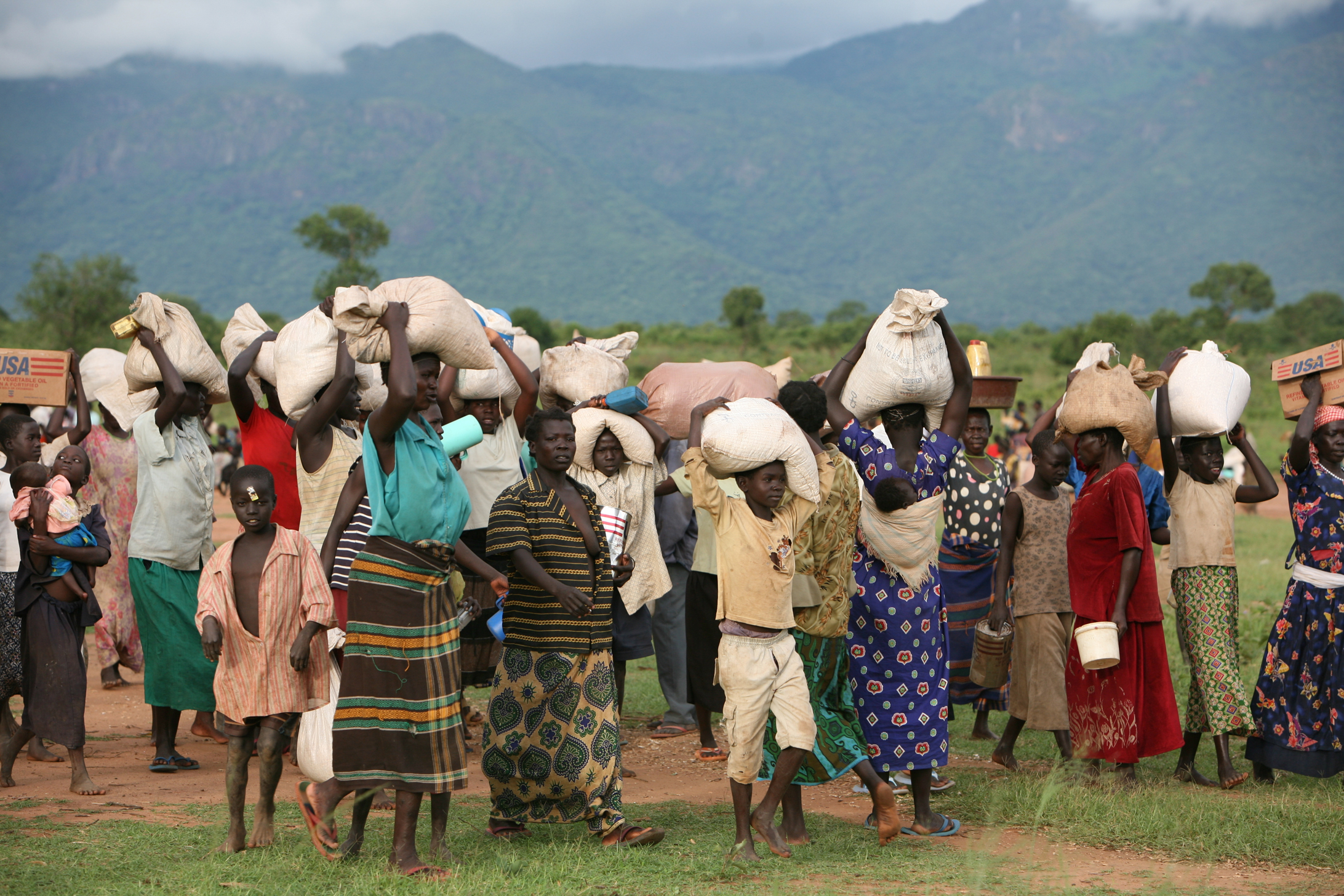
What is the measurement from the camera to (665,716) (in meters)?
7.53

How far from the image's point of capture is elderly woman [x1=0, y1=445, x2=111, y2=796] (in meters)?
5.79

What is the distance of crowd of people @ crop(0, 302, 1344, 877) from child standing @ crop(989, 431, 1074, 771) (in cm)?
2

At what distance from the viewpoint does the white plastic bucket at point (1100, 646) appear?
5727mm

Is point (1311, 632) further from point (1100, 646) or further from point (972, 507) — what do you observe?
point (972, 507)

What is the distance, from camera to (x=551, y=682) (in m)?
4.93

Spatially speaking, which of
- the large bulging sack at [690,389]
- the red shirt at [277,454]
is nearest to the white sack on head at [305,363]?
the red shirt at [277,454]

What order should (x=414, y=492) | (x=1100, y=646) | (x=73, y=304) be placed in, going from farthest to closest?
1. (x=73, y=304)
2. (x=1100, y=646)
3. (x=414, y=492)

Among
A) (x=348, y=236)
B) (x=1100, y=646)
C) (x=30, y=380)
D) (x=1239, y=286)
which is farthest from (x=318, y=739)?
(x=1239, y=286)

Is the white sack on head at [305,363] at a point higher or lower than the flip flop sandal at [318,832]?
higher

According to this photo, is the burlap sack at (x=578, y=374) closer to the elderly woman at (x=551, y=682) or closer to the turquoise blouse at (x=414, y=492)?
the elderly woman at (x=551, y=682)

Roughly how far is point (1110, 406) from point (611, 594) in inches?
103

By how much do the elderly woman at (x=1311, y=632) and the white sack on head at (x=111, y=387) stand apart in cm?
632

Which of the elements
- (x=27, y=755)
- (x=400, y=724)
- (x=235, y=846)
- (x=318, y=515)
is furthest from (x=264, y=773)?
(x=27, y=755)

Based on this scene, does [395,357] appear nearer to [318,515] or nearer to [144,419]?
[318,515]
